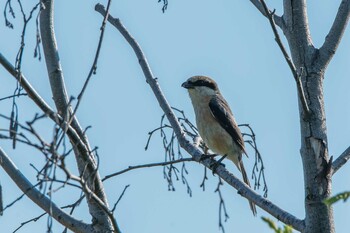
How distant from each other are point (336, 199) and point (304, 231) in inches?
67.3

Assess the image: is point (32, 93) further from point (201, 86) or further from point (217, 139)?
point (201, 86)

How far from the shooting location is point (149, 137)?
6035mm

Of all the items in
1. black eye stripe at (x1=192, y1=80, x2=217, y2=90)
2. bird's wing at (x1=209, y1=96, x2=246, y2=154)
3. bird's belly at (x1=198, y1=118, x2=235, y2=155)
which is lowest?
bird's belly at (x1=198, y1=118, x2=235, y2=155)

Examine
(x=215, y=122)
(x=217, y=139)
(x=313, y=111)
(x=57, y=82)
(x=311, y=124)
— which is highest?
(x=215, y=122)

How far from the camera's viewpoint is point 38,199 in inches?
189

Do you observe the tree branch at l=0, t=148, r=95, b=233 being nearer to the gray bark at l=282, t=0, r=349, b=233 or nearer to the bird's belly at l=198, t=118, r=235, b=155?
the gray bark at l=282, t=0, r=349, b=233

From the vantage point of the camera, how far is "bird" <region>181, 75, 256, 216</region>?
777 cm

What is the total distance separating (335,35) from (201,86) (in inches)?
132

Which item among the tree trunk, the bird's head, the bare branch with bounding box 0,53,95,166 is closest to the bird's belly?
the bird's head

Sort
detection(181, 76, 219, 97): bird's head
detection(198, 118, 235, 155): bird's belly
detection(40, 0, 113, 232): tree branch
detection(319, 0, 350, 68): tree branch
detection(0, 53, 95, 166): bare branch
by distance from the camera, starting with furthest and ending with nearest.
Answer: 1. detection(181, 76, 219, 97): bird's head
2. detection(198, 118, 235, 155): bird's belly
3. detection(319, 0, 350, 68): tree branch
4. detection(40, 0, 113, 232): tree branch
5. detection(0, 53, 95, 166): bare branch

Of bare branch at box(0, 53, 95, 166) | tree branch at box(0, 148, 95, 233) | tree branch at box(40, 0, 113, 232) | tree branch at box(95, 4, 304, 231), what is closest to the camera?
bare branch at box(0, 53, 95, 166)

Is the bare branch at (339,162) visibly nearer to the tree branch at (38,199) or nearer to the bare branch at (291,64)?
the bare branch at (291,64)

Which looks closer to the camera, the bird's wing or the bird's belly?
the bird's belly

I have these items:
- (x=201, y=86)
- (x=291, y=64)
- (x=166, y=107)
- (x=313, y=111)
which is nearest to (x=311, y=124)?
(x=313, y=111)
